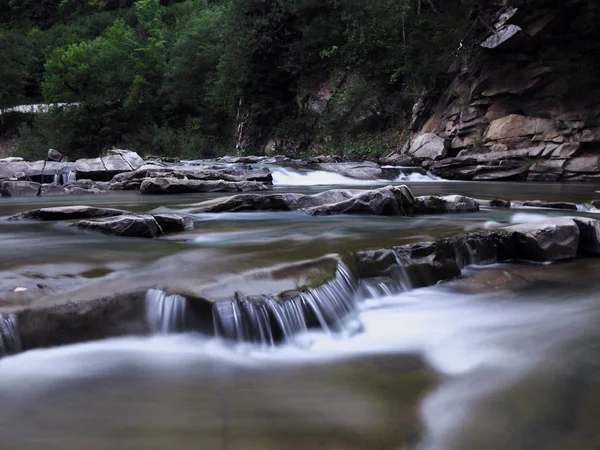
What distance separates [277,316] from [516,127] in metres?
16.8

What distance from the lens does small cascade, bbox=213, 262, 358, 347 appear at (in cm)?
320

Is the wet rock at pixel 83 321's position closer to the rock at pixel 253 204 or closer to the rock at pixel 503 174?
the rock at pixel 253 204

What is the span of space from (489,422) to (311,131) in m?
26.7

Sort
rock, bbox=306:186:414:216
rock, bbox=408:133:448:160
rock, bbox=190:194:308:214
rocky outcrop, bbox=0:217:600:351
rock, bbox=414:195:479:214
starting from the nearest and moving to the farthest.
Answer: rocky outcrop, bbox=0:217:600:351 < rock, bbox=306:186:414:216 < rock, bbox=414:195:479:214 < rock, bbox=190:194:308:214 < rock, bbox=408:133:448:160

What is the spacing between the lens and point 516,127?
57.4 feet

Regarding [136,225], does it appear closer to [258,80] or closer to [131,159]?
[131,159]

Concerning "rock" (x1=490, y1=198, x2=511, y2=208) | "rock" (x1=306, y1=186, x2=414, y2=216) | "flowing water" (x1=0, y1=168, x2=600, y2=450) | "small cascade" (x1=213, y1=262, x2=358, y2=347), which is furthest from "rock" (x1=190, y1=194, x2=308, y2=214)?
"small cascade" (x1=213, y1=262, x2=358, y2=347)

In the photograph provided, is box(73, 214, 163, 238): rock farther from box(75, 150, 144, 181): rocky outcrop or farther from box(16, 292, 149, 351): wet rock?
box(75, 150, 144, 181): rocky outcrop

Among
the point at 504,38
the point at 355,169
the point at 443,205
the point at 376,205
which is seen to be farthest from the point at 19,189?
the point at 504,38

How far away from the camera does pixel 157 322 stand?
3248 millimetres

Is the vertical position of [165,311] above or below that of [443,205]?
below

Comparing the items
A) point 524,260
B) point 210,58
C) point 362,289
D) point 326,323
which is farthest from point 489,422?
point 210,58

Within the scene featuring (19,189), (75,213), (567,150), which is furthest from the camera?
(567,150)

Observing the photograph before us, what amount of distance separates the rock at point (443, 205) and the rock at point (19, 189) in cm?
1014
